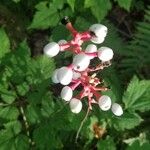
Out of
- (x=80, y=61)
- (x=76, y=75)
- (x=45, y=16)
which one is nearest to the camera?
(x=80, y=61)

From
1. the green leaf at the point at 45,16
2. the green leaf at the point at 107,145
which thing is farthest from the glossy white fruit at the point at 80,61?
the green leaf at the point at 45,16

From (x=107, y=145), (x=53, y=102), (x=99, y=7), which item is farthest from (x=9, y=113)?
(x=99, y=7)

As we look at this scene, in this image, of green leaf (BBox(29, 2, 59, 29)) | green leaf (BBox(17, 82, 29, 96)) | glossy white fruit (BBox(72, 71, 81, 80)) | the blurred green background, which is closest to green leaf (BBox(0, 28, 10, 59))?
the blurred green background

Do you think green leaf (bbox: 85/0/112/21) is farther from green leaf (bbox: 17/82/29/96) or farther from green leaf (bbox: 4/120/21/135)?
green leaf (bbox: 4/120/21/135)

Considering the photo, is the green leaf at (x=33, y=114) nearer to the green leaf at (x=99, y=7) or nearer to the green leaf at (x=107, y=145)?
the green leaf at (x=107, y=145)

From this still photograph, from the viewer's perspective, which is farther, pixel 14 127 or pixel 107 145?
pixel 107 145

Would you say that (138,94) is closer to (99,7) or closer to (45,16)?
(99,7)
